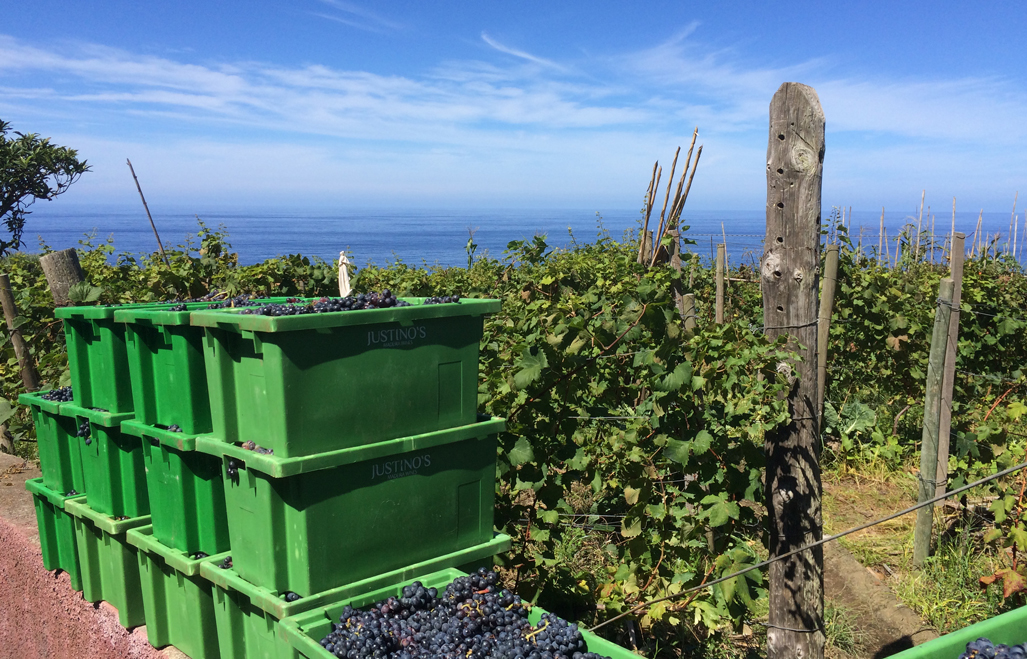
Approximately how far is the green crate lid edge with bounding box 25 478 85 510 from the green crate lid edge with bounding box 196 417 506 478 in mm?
1318

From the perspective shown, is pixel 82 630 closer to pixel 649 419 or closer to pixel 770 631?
pixel 649 419

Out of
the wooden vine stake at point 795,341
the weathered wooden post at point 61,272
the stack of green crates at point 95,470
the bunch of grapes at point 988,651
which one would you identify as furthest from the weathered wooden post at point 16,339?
the bunch of grapes at point 988,651

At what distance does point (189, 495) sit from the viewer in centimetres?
280

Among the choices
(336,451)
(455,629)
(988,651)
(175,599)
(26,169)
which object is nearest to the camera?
(988,651)

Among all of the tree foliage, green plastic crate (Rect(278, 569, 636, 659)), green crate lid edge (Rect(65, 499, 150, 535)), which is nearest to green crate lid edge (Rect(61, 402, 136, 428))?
green crate lid edge (Rect(65, 499, 150, 535))

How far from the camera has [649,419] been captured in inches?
121

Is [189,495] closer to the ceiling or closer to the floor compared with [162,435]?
closer to the floor

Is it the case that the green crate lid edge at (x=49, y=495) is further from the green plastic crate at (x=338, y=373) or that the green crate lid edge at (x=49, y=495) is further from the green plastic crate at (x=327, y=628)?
the green plastic crate at (x=327, y=628)

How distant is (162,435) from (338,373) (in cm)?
91

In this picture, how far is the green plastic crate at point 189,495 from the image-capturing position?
277 centimetres

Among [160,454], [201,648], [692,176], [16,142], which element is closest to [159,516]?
[160,454]

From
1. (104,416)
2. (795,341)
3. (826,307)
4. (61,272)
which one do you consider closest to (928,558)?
(826,307)

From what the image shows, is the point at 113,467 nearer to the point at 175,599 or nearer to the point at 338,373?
the point at 175,599

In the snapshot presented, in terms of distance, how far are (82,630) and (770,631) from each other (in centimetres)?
324
